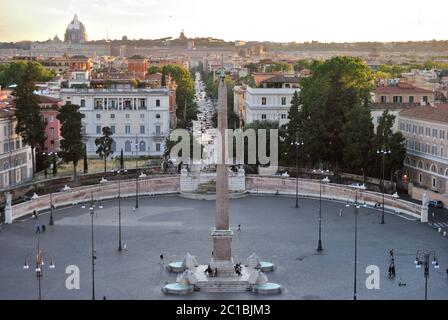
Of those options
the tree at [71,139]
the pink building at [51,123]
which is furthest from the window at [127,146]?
the tree at [71,139]

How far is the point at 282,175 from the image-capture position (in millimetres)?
68375

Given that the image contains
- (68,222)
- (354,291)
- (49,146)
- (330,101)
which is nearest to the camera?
(354,291)

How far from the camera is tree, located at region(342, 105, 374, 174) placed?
66.9 meters

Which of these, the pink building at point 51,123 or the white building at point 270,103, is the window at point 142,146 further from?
the white building at point 270,103

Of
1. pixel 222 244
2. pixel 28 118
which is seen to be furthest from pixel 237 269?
pixel 28 118

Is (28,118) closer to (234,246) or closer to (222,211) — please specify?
(234,246)

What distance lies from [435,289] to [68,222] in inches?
984

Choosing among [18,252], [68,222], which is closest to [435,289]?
[18,252]

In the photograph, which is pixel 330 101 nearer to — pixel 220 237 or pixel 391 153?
pixel 391 153

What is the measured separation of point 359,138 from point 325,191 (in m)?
5.22

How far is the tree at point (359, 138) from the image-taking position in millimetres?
66938

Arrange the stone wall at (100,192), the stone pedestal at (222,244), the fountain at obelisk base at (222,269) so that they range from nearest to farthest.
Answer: the fountain at obelisk base at (222,269) → the stone pedestal at (222,244) → the stone wall at (100,192)

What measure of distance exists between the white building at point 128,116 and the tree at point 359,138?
24.1m

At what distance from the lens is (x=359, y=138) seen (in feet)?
220
